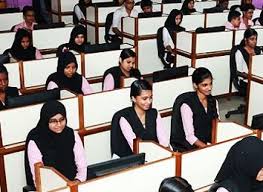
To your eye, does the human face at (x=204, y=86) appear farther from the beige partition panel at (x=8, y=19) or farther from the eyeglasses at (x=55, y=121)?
the beige partition panel at (x=8, y=19)

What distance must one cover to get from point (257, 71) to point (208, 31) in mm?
1148

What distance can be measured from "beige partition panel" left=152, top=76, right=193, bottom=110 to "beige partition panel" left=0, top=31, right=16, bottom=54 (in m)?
2.52

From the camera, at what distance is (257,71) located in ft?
15.5

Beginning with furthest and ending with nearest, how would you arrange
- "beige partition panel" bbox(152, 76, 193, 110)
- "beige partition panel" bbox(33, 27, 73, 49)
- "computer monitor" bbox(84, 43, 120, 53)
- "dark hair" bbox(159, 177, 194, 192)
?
"beige partition panel" bbox(33, 27, 73, 49), "computer monitor" bbox(84, 43, 120, 53), "beige partition panel" bbox(152, 76, 193, 110), "dark hair" bbox(159, 177, 194, 192)

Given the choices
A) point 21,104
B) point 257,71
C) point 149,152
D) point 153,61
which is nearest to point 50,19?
point 153,61

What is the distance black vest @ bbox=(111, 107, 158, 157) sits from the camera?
307cm

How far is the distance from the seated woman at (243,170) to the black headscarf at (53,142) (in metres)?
1.21

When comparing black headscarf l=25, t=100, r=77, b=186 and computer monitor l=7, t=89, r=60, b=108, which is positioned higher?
computer monitor l=7, t=89, r=60, b=108

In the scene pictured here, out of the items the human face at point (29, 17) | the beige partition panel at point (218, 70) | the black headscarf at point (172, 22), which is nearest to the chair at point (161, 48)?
the black headscarf at point (172, 22)

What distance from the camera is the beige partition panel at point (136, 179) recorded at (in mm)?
2088

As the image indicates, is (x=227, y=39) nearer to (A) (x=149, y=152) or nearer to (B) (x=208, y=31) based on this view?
(B) (x=208, y=31)

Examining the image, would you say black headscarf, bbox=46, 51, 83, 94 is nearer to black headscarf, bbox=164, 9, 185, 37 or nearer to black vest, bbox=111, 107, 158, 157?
black vest, bbox=111, 107, 158, 157

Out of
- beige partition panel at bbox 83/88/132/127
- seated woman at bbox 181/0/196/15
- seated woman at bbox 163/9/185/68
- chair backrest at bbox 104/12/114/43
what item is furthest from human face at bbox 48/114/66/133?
seated woman at bbox 181/0/196/15

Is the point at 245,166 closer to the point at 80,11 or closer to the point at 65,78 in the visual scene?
the point at 65,78
